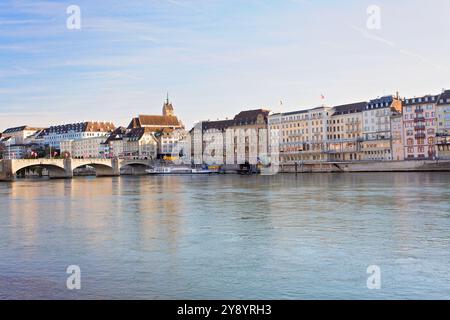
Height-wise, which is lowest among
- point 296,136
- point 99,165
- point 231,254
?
point 231,254

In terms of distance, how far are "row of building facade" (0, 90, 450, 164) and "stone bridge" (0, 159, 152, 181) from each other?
18592 mm

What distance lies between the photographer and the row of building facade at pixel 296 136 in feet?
297

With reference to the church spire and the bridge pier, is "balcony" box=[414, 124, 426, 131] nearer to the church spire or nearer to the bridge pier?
the bridge pier

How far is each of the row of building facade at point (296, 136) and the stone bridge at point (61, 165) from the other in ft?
61.0

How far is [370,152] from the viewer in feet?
325

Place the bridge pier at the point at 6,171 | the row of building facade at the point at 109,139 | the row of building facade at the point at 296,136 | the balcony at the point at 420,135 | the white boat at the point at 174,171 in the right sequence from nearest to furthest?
1. the bridge pier at the point at 6,171
2. the balcony at the point at 420,135
3. the row of building facade at the point at 296,136
4. the white boat at the point at 174,171
5. the row of building facade at the point at 109,139

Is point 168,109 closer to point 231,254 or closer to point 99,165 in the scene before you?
point 99,165

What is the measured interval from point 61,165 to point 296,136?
155 feet

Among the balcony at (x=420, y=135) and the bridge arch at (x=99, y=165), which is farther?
the bridge arch at (x=99, y=165)

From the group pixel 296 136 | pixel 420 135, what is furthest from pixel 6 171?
pixel 420 135

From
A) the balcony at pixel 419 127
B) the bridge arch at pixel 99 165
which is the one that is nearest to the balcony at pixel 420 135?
the balcony at pixel 419 127

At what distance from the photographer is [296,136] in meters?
114

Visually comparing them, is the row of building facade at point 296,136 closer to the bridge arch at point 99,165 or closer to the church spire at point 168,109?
the church spire at point 168,109
